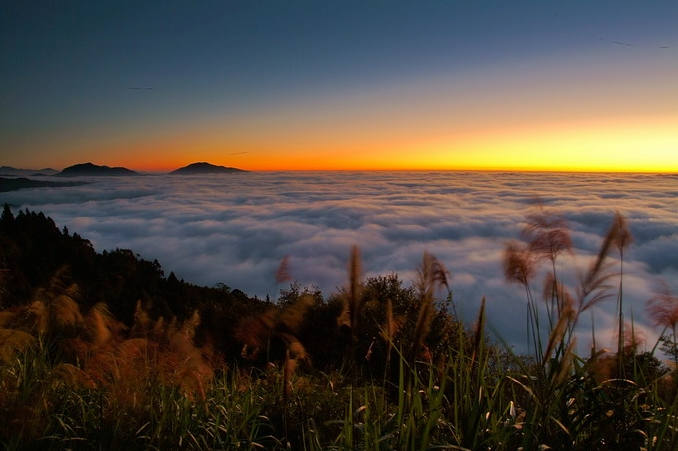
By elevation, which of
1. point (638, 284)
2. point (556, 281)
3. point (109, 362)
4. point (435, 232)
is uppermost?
point (556, 281)

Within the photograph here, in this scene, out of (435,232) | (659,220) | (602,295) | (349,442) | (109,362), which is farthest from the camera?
(435,232)

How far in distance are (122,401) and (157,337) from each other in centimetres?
164

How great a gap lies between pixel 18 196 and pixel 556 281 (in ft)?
449

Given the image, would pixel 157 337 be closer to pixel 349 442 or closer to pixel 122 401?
pixel 122 401

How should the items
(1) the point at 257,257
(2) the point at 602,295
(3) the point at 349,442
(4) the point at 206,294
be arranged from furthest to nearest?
(1) the point at 257,257 → (4) the point at 206,294 → (2) the point at 602,295 → (3) the point at 349,442

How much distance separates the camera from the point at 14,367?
4105 millimetres

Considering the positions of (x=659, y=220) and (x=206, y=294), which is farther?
(x=659, y=220)

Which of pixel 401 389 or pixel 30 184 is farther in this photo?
pixel 30 184

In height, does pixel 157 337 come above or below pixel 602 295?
below

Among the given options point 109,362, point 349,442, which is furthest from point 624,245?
point 109,362

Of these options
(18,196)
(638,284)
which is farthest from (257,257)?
(638,284)

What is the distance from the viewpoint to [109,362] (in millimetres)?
3561

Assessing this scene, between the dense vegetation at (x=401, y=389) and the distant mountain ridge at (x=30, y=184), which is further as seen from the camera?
the distant mountain ridge at (x=30, y=184)

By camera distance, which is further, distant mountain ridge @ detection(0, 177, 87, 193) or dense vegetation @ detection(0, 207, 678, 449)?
distant mountain ridge @ detection(0, 177, 87, 193)
